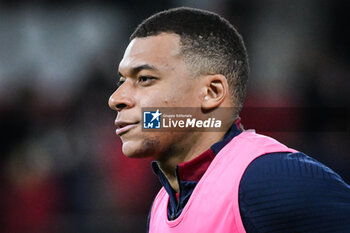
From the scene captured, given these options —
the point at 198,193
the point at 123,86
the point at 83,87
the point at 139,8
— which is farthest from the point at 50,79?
the point at 198,193

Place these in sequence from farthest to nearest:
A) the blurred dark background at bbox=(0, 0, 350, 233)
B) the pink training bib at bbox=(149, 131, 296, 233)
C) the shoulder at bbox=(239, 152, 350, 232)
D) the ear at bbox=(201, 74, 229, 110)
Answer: the blurred dark background at bbox=(0, 0, 350, 233), the ear at bbox=(201, 74, 229, 110), the pink training bib at bbox=(149, 131, 296, 233), the shoulder at bbox=(239, 152, 350, 232)

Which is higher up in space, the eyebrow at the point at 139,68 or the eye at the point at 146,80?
the eyebrow at the point at 139,68

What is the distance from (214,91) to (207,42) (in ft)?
0.70

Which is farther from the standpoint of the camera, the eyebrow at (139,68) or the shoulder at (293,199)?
the eyebrow at (139,68)

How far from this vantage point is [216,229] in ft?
5.10

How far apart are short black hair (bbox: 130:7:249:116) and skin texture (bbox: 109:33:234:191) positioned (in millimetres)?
42

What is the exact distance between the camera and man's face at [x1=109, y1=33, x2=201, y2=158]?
74.3 inches

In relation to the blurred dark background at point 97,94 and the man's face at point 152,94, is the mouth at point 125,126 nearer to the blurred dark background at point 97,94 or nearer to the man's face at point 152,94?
the man's face at point 152,94

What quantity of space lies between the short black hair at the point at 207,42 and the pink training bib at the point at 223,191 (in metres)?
0.27

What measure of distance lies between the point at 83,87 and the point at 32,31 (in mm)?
1021

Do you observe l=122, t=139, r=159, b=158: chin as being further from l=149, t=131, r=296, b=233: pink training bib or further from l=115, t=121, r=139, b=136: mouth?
l=149, t=131, r=296, b=233: pink training bib

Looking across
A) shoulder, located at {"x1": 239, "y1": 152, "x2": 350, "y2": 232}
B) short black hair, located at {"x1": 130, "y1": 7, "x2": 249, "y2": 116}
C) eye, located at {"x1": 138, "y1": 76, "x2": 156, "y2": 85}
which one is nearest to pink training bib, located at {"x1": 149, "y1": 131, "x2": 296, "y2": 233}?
shoulder, located at {"x1": 239, "y1": 152, "x2": 350, "y2": 232}

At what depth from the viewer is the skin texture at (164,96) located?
6.20ft

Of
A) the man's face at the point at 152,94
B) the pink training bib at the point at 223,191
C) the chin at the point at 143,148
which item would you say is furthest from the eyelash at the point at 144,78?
the pink training bib at the point at 223,191
